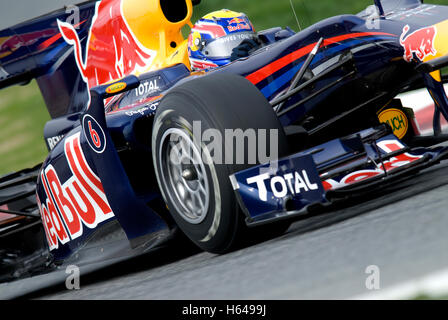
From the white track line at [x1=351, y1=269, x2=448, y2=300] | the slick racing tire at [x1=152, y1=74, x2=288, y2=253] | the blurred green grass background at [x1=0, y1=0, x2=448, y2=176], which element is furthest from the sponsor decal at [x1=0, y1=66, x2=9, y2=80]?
the blurred green grass background at [x1=0, y1=0, x2=448, y2=176]

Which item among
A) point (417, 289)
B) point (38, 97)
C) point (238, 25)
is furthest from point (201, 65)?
point (38, 97)

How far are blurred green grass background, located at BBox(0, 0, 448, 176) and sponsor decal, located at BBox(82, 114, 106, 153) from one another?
7160 mm

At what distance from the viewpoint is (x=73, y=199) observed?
4.69m

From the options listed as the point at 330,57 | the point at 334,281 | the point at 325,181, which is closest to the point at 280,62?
the point at 330,57

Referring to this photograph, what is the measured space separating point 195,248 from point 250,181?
4.27 ft

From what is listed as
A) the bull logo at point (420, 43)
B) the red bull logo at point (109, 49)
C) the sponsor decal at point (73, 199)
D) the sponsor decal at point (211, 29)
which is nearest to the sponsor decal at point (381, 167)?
the bull logo at point (420, 43)

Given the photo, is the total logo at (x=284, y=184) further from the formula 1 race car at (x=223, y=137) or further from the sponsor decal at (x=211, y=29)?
the sponsor decal at (x=211, y=29)

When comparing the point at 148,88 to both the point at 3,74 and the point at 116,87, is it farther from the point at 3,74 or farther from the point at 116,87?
the point at 3,74

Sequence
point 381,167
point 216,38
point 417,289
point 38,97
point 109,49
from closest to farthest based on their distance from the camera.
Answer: point 417,289 → point 381,167 → point 216,38 → point 109,49 → point 38,97

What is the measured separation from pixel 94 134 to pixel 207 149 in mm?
1044

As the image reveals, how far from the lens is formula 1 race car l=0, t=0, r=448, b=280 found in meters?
3.56

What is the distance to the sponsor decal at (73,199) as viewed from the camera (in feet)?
15.0

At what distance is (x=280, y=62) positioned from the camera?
421 centimetres
